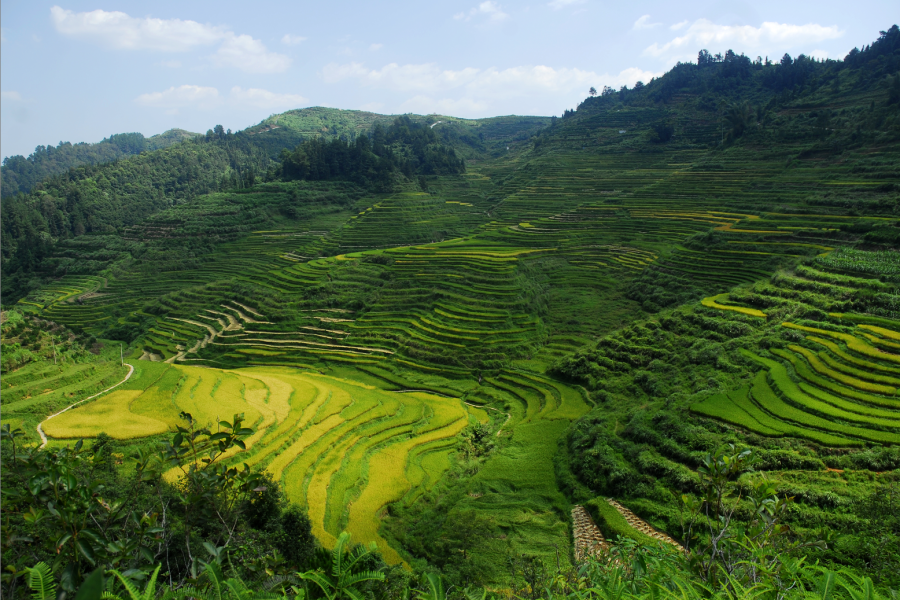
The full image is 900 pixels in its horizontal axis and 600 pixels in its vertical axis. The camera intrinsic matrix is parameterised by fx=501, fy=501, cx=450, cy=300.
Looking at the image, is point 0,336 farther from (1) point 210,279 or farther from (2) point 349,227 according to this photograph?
(2) point 349,227

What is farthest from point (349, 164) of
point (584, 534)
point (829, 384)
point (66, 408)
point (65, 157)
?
point (65, 157)

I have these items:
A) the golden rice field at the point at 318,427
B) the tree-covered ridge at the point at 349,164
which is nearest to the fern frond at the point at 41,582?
the golden rice field at the point at 318,427

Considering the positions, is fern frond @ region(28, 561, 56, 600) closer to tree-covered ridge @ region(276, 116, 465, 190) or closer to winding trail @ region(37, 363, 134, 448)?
winding trail @ region(37, 363, 134, 448)

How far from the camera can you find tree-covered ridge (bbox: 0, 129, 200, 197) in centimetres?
12681

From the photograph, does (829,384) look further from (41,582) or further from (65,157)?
(65,157)

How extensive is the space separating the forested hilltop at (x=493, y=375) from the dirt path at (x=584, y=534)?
9 cm

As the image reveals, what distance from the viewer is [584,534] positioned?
14.0m

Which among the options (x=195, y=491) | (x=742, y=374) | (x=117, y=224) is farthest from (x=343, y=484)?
(x=117, y=224)

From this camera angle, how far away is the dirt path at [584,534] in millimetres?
13070

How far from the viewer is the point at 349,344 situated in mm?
31812

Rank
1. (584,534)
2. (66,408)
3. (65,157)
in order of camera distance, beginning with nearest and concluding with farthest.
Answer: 1. (584,534)
2. (66,408)
3. (65,157)

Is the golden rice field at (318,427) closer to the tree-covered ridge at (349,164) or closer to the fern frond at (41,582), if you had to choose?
the fern frond at (41,582)

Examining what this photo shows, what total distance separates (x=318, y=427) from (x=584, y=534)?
10855 mm

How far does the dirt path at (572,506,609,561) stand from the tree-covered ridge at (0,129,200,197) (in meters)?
128
